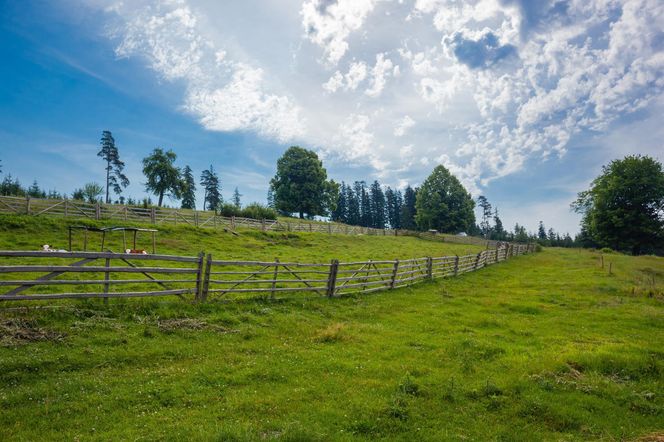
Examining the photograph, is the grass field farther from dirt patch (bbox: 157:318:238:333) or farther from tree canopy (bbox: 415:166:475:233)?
tree canopy (bbox: 415:166:475:233)

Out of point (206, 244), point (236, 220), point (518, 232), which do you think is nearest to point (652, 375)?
point (206, 244)

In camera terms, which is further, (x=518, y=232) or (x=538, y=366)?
(x=518, y=232)

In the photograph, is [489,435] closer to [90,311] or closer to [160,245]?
[90,311]

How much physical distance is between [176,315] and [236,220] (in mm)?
27493

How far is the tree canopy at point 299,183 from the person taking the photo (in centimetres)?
6444

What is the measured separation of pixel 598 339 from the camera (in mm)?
10516

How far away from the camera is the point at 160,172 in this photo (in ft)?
215

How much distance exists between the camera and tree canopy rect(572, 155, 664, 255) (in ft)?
147

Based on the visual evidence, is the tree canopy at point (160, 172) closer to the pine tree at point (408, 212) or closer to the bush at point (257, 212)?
the bush at point (257, 212)

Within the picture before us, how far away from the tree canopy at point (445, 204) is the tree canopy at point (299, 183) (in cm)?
2169

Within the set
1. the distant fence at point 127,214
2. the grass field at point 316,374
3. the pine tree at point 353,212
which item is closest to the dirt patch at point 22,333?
the grass field at point 316,374

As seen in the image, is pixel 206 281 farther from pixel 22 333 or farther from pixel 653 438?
pixel 653 438

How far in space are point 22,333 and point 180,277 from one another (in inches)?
337

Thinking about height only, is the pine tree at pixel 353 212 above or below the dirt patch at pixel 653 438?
above
